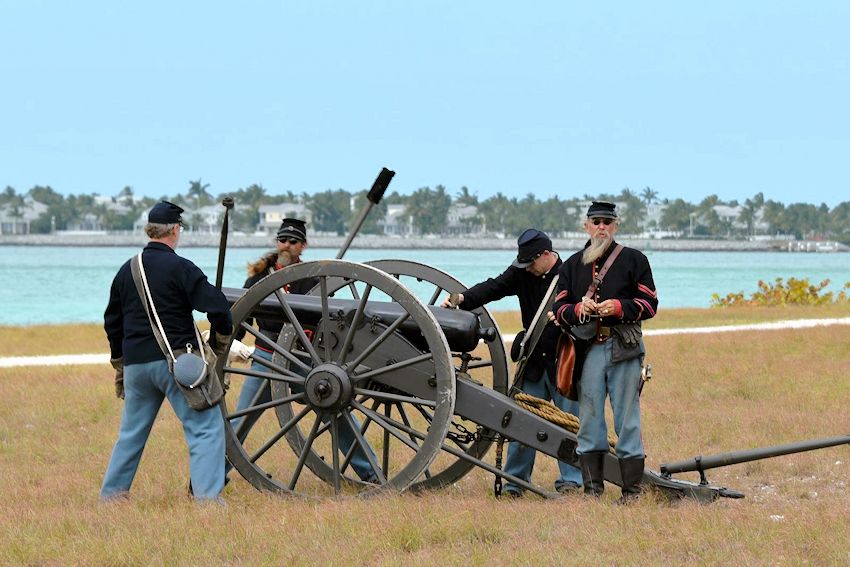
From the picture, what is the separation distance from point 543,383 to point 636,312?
1271 millimetres

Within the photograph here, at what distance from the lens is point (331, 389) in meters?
7.51

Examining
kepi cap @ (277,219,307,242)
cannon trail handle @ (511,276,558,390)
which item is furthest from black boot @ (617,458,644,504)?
kepi cap @ (277,219,307,242)

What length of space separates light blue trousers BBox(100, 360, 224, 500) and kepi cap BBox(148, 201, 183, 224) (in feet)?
2.46

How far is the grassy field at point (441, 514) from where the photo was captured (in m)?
6.15

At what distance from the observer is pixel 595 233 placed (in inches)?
292

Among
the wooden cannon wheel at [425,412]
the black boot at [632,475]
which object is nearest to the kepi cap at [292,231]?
the wooden cannon wheel at [425,412]

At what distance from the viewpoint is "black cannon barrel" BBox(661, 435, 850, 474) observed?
700 centimetres

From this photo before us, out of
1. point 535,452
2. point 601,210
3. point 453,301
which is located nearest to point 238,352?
point 453,301

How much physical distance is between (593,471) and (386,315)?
140 centimetres

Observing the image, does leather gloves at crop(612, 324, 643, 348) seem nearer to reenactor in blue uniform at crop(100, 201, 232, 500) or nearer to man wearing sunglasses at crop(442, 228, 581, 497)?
man wearing sunglasses at crop(442, 228, 581, 497)

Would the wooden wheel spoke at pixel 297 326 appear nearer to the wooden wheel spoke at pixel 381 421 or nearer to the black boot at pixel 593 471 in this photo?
the wooden wheel spoke at pixel 381 421

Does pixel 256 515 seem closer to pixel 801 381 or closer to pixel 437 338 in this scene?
pixel 437 338

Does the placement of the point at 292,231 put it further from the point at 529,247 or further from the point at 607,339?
the point at 607,339

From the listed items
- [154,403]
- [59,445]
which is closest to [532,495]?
[154,403]
